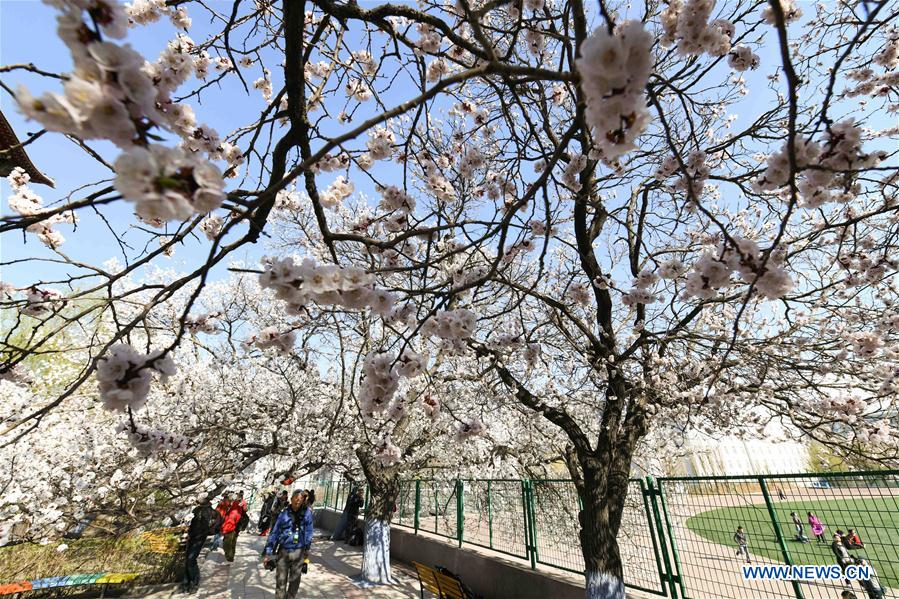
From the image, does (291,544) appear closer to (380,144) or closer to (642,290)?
(380,144)

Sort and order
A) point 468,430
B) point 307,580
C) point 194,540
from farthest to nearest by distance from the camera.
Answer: point 307,580 < point 194,540 < point 468,430

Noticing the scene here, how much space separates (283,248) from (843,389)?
409 inches

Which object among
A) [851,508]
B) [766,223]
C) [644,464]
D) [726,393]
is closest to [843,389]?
[726,393]

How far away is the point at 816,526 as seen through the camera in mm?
4031

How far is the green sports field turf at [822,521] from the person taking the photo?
3.11 meters

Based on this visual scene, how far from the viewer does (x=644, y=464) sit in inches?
355

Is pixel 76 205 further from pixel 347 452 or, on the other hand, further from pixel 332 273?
pixel 347 452

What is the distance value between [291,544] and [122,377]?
5306mm

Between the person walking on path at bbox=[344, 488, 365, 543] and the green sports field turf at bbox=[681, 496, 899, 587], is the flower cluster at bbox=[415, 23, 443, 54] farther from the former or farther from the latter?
the person walking on path at bbox=[344, 488, 365, 543]

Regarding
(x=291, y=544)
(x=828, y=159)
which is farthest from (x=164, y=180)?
(x=291, y=544)

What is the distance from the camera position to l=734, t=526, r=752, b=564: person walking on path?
12.4 feet

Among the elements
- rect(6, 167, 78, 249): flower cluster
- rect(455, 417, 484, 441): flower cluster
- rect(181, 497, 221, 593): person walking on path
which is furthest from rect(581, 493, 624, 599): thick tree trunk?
rect(181, 497, 221, 593): person walking on path

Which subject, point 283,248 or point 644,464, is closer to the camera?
point 644,464

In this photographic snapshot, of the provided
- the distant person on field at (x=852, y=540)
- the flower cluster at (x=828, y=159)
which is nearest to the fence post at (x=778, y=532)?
the distant person on field at (x=852, y=540)
